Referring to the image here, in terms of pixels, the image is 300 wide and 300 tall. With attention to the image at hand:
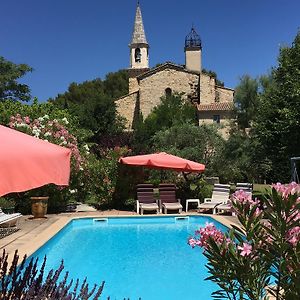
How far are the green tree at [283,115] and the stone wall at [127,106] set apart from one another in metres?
26.5

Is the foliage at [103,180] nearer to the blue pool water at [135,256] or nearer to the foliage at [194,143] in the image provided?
the blue pool water at [135,256]

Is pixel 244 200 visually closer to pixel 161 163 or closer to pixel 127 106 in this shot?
pixel 161 163

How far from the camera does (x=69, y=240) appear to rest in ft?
38.7

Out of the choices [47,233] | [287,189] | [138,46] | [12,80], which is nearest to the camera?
[287,189]

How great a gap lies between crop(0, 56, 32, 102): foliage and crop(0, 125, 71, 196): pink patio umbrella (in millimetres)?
35358

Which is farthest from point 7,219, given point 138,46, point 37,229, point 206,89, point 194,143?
point 138,46

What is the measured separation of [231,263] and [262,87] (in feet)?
106

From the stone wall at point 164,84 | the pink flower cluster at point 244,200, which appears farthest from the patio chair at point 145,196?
the stone wall at point 164,84

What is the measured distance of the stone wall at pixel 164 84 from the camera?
4328 cm

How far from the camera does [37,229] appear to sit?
38.1 feet

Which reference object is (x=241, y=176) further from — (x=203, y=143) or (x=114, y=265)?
(x=114, y=265)

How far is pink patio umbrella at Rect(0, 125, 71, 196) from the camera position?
2406mm

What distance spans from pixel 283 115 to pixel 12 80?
27496 mm

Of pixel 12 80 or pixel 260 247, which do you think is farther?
pixel 12 80
